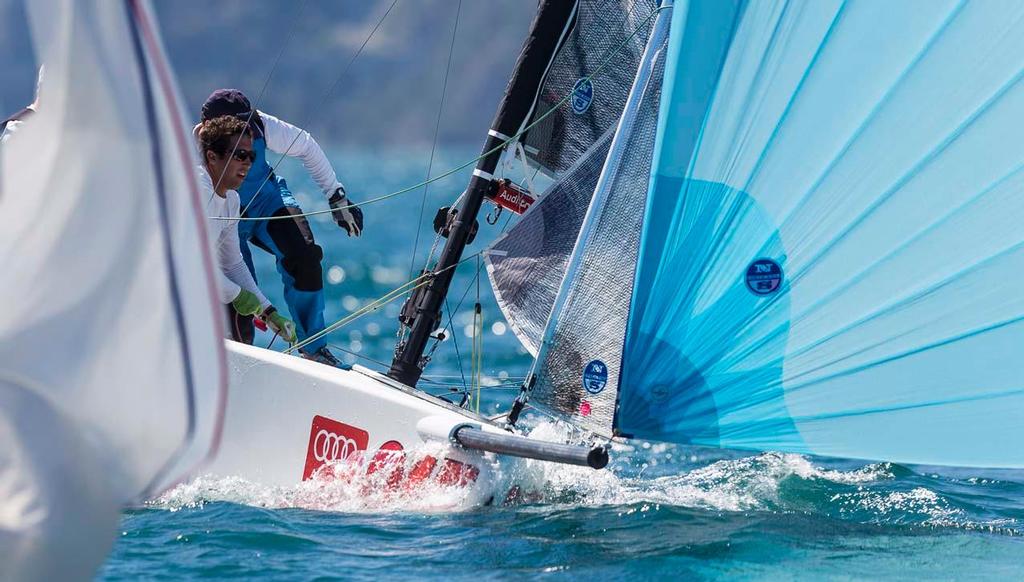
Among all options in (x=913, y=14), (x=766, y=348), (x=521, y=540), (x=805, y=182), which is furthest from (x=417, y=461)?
(x=913, y=14)

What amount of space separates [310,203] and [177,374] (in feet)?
79.0

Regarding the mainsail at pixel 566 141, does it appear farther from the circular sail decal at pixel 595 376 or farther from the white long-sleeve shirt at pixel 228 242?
the white long-sleeve shirt at pixel 228 242

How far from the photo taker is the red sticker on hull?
11.7 ft

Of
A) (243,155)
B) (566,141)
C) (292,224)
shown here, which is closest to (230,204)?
(243,155)

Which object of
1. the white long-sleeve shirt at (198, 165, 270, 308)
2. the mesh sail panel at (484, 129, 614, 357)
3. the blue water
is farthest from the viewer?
the white long-sleeve shirt at (198, 165, 270, 308)

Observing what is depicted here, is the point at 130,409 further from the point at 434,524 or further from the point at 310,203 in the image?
the point at 310,203

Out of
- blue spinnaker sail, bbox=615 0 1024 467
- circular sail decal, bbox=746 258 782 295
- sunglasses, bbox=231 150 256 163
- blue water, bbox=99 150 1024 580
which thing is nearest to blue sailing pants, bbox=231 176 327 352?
sunglasses, bbox=231 150 256 163

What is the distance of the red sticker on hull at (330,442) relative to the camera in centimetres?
356

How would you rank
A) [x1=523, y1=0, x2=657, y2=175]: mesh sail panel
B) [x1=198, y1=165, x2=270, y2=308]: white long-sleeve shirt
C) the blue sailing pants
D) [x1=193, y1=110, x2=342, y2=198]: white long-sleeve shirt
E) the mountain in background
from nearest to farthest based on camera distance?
[x1=523, y1=0, x2=657, y2=175]: mesh sail panel
[x1=198, y1=165, x2=270, y2=308]: white long-sleeve shirt
[x1=193, y1=110, x2=342, y2=198]: white long-sleeve shirt
the blue sailing pants
the mountain in background

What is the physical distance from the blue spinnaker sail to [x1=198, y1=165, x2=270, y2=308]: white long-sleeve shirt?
1.51 m

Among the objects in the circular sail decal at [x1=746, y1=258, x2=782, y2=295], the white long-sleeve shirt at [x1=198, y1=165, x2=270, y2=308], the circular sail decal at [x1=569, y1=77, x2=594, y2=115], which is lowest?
the circular sail decal at [x1=746, y1=258, x2=782, y2=295]

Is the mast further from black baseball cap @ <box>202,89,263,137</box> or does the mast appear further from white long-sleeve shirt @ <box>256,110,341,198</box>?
black baseball cap @ <box>202,89,263,137</box>

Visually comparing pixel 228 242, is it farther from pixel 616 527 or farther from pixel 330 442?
pixel 616 527

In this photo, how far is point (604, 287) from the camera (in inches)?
141
